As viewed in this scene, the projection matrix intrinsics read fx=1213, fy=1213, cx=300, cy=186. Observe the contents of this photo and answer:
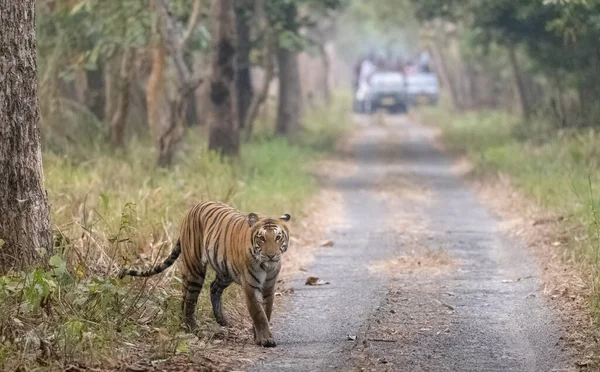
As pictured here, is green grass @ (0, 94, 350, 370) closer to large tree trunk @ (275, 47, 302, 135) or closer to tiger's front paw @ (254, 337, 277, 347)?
tiger's front paw @ (254, 337, 277, 347)

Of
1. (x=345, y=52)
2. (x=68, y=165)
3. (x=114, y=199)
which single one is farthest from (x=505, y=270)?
(x=345, y=52)

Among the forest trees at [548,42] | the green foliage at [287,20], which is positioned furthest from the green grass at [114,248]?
the forest trees at [548,42]

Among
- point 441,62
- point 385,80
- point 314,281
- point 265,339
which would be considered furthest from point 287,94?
point 265,339

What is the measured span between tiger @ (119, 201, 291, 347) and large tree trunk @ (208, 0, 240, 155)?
30.6ft

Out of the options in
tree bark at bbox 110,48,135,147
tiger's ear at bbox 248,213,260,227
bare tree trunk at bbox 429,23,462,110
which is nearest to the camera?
tiger's ear at bbox 248,213,260,227

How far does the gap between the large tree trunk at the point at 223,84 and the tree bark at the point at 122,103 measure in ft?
4.44

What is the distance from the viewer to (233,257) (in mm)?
8375

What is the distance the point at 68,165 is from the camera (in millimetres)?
15906

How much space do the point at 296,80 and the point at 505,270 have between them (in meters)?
19.1

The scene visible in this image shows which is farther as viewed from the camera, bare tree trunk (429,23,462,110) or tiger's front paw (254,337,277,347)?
bare tree trunk (429,23,462,110)

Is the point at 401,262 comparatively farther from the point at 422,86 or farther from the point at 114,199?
→ the point at 422,86

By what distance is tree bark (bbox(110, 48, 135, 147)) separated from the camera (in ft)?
63.0

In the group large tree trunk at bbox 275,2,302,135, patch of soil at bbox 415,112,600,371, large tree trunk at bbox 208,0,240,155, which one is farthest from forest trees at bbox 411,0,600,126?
large tree trunk at bbox 208,0,240,155

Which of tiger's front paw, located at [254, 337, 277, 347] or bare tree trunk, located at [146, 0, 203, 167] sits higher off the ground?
bare tree trunk, located at [146, 0, 203, 167]
